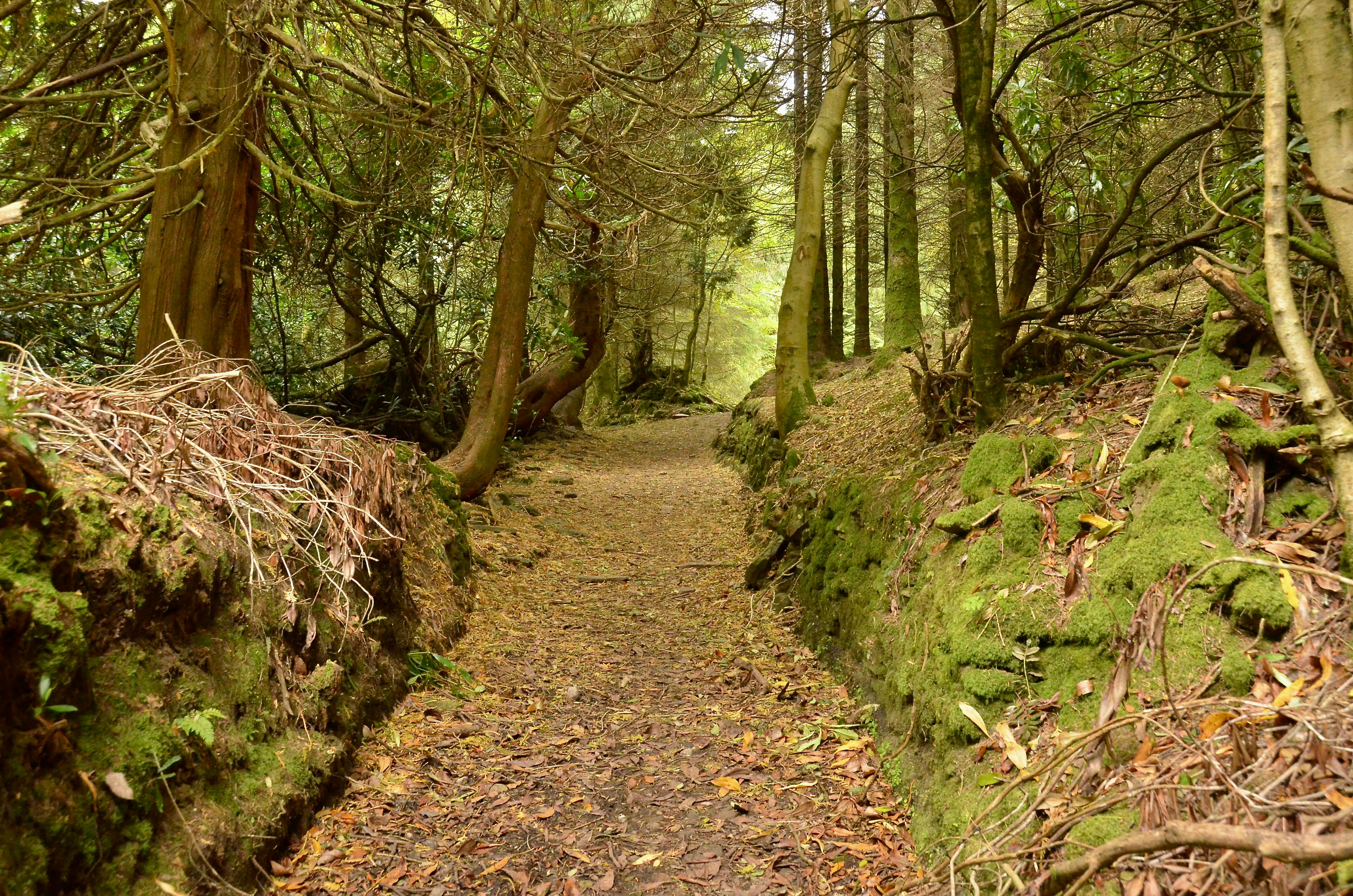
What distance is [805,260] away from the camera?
10.0 meters

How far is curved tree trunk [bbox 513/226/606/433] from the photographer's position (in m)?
14.0

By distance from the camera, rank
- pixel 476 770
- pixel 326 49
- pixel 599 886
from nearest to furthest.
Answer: pixel 599 886 → pixel 476 770 → pixel 326 49

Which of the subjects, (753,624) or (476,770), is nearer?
(476,770)

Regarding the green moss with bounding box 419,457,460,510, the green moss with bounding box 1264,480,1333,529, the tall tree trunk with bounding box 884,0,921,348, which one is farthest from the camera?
the tall tree trunk with bounding box 884,0,921,348

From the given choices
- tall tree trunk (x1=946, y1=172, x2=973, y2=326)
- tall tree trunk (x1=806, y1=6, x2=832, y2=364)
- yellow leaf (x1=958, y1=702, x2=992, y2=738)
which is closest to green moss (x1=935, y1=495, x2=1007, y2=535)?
yellow leaf (x1=958, y1=702, x2=992, y2=738)

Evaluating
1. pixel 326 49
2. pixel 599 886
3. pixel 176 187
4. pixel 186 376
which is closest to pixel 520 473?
pixel 326 49

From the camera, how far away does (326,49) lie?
8406 mm

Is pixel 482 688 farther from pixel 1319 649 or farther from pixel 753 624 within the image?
pixel 1319 649

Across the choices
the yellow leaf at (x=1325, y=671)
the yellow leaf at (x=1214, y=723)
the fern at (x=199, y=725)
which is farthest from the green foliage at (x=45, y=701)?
the yellow leaf at (x=1325, y=671)

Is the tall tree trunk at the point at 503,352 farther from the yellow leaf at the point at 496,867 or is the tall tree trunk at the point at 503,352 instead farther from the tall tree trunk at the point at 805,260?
the yellow leaf at the point at 496,867

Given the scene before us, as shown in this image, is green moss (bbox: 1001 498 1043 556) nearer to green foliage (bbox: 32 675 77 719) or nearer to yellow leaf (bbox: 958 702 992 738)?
Answer: yellow leaf (bbox: 958 702 992 738)

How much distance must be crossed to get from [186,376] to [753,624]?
4.45m

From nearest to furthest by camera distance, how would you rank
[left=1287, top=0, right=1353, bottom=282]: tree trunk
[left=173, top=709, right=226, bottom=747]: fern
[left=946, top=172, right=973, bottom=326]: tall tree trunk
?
[left=1287, top=0, right=1353, bottom=282]: tree trunk
[left=173, top=709, right=226, bottom=747]: fern
[left=946, top=172, right=973, bottom=326]: tall tree trunk

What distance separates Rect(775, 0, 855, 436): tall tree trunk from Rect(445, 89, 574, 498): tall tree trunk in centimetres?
318
